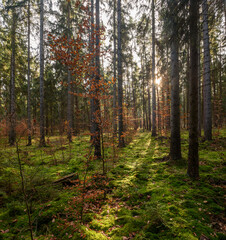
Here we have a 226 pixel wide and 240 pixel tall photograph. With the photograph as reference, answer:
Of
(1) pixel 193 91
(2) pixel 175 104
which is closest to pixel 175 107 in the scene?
(2) pixel 175 104

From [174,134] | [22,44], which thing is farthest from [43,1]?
[174,134]

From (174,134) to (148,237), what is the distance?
4286mm

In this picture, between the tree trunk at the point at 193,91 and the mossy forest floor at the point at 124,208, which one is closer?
the mossy forest floor at the point at 124,208

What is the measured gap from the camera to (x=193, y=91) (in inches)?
161

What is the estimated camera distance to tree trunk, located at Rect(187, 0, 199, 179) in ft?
12.5

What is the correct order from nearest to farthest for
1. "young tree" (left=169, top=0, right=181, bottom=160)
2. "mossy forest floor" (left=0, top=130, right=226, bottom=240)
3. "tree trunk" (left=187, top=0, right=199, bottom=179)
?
"mossy forest floor" (left=0, top=130, right=226, bottom=240) < "tree trunk" (left=187, top=0, right=199, bottom=179) < "young tree" (left=169, top=0, right=181, bottom=160)

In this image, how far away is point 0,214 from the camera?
2.94m

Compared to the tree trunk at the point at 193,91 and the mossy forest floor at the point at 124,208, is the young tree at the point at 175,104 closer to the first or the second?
the mossy forest floor at the point at 124,208

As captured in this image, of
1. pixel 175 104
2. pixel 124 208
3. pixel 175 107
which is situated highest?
pixel 175 104

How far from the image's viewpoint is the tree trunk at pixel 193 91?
12.5 feet

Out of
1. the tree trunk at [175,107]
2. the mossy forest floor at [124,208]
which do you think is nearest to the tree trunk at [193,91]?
the mossy forest floor at [124,208]

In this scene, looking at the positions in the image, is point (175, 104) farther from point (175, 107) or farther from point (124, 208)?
point (124, 208)

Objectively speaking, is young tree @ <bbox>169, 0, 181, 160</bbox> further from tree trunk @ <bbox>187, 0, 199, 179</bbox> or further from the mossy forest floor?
tree trunk @ <bbox>187, 0, 199, 179</bbox>

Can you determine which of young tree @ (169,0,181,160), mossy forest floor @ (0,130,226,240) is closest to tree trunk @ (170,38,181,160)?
young tree @ (169,0,181,160)
